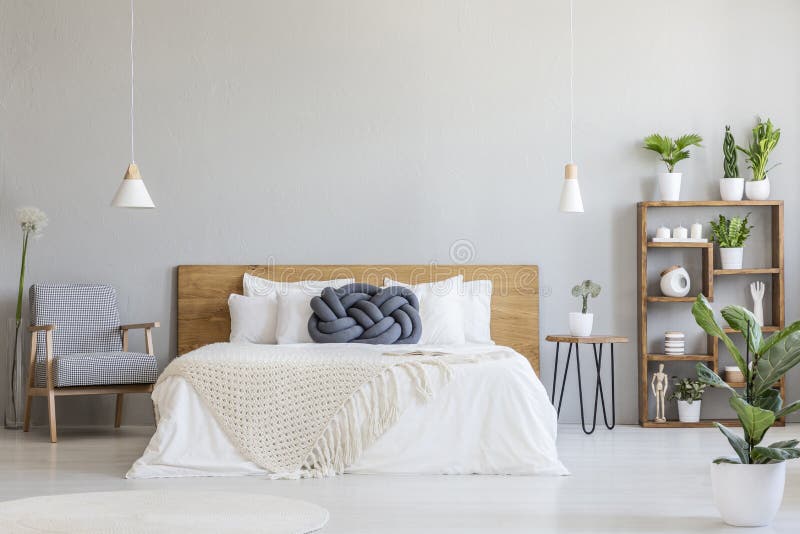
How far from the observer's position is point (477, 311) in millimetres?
5574

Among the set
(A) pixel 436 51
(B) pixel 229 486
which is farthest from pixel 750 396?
(A) pixel 436 51

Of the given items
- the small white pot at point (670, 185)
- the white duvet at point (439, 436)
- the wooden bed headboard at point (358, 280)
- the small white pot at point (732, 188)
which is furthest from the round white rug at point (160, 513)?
the small white pot at point (732, 188)

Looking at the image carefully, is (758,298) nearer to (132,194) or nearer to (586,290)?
(586,290)

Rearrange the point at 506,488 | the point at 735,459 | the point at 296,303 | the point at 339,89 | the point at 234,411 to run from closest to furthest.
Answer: the point at 735,459, the point at 506,488, the point at 234,411, the point at 296,303, the point at 339,89

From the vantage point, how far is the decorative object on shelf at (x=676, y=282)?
561 cm

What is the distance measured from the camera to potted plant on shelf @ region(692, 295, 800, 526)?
3.21 metres

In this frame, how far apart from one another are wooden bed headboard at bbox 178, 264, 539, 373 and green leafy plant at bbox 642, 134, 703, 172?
3.34ft

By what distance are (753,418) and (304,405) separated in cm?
189

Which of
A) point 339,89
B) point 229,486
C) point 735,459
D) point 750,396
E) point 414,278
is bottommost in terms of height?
point 229,486

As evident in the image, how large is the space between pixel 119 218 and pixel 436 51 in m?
2.17

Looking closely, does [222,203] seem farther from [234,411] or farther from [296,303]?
[234,411]

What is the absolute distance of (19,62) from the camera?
5.69m

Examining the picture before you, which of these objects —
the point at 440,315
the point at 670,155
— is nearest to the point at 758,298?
the point at 670,155

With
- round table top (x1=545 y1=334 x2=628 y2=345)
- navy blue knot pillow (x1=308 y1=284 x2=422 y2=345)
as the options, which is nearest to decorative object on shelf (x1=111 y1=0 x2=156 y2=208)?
navy blue knot pillow (x1=308 y1=284 x2=422 y2=345)
